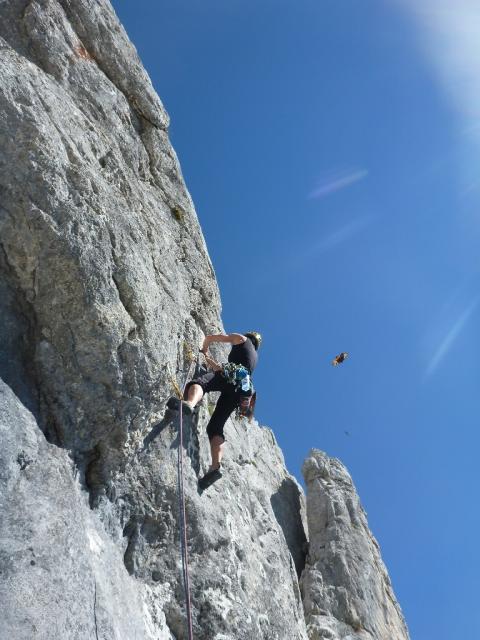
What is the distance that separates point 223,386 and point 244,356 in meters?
0.74

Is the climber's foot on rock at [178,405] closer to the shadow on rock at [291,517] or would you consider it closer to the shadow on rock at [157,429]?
the shadow on rock at [157,429]

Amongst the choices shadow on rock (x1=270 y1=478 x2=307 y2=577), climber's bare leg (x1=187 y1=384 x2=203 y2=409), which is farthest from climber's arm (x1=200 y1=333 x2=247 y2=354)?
shadow on rock (x1=270 y1=478 x2=307 y2=577)

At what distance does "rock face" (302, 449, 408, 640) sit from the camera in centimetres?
1315

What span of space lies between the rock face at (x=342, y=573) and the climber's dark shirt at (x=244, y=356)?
238 inches

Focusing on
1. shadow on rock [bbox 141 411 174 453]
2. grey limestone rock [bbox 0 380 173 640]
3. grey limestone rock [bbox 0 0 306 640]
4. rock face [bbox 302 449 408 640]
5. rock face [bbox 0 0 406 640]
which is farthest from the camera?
rock face [bbox 302 449 408 640]

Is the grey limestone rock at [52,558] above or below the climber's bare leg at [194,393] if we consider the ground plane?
below

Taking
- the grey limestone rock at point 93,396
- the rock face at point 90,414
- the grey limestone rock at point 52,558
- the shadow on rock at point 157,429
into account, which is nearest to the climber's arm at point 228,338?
the rock face at point 90,414

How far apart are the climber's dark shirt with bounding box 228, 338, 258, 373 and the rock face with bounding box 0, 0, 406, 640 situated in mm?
807

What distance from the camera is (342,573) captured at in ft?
46.2

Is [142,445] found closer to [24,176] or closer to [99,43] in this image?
[24,176]

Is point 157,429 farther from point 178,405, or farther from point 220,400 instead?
point 220,400

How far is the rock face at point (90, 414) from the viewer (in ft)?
19.6

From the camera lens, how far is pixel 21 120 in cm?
748

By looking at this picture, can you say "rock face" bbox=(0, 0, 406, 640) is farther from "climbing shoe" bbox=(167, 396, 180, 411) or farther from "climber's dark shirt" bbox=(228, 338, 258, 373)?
"climber's dark shirt" bbox=(228, 338, 258, 373)
